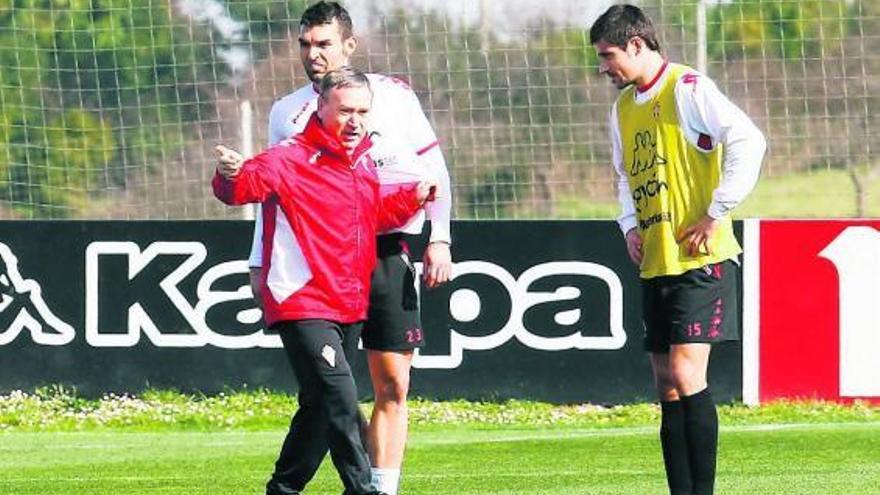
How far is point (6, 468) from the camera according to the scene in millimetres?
10000

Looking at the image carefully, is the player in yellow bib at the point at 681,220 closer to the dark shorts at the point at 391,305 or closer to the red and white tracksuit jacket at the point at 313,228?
the dark shorts at the point at 391,305

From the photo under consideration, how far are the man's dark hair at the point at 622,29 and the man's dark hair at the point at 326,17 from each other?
0.91m

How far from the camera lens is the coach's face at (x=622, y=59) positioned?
24.5ft

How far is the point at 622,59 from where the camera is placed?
7.46 m

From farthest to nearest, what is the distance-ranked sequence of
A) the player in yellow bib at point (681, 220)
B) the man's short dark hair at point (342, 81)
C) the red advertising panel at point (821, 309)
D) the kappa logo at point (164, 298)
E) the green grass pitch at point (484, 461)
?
the kappa logo at point (164, 298)
the red advertising panel at point (821, 309)
the green grass pitch at point (484, 461)
the player in yellow bib at point (681, 220)
the man's short dark hair at point (342, 81)

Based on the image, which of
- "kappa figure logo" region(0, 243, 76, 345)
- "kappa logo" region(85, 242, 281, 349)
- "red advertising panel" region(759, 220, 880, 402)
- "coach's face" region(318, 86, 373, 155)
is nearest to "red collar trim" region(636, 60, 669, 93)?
"coach's face" region(318, 86, 373, 155)

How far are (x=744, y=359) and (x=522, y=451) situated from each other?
2300mm

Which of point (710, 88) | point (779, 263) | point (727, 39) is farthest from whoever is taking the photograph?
point (727, 39)

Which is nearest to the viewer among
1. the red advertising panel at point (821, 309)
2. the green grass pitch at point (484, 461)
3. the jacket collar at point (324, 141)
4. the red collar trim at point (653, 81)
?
the jacket collar at point (324, 141)

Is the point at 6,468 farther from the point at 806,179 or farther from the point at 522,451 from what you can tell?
the point at 806,179

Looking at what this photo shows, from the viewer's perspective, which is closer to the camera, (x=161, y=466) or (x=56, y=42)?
(x=161, y=466)

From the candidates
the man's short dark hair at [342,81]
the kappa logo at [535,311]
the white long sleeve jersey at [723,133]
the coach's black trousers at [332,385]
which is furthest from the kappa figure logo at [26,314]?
the white long sleeve jersey at [723,133]

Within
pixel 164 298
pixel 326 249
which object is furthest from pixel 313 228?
pixel 164 298

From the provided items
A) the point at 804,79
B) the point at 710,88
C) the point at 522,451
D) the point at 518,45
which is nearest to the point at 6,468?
the point at 522,451
